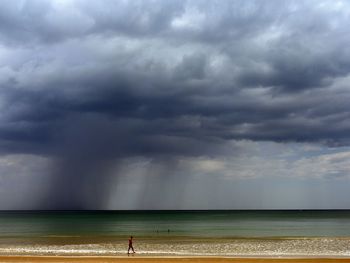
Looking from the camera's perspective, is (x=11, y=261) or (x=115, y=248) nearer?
(x=11, y=261)

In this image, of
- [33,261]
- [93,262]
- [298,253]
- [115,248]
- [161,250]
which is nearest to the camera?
[93,262]

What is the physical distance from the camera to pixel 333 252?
153 ft

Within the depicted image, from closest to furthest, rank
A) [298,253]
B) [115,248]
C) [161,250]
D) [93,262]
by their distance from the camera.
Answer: [93,262]
[298,253]
[161,250]
[115,248]

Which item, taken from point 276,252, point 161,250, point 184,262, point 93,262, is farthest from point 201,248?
point 93,262

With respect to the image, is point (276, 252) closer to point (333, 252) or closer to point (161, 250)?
point (333, 252)

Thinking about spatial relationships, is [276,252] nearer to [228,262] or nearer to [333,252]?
[333,252]

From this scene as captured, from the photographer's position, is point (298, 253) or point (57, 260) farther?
point (298, 253)

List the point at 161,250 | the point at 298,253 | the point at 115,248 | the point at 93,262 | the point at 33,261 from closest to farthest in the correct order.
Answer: the point at 93,262 < the point at 33,261 < the point at 298,253 < the point at 161,250 < the point at 115,248

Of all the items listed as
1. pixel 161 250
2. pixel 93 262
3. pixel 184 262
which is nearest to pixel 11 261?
pixel 93 262

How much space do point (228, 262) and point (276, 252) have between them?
48.0 ft

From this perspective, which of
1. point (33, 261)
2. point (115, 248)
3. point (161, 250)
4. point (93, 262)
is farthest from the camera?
point (115, 248)

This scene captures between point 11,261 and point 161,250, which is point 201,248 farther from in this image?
point 11,261

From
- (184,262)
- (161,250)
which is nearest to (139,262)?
(184,262)

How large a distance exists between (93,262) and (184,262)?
6634 millimetres
